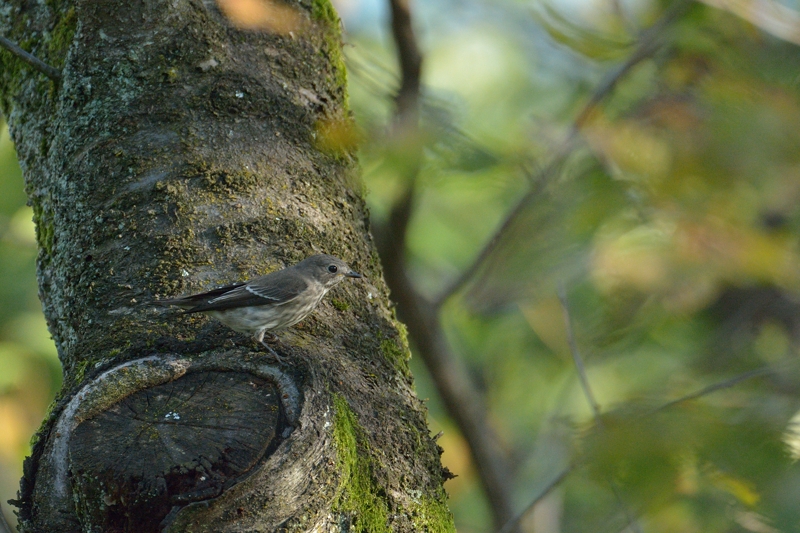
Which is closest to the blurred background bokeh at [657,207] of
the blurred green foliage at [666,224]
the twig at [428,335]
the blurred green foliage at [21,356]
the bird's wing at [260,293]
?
the blurred green foliage at [666,224]

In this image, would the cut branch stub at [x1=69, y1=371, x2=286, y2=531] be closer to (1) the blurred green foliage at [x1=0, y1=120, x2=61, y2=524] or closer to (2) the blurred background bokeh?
(2) the blurred background bokeh

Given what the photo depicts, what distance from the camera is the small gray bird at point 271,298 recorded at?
112 inches

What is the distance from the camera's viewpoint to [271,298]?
3393 mm

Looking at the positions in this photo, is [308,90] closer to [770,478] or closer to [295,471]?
[295,471]

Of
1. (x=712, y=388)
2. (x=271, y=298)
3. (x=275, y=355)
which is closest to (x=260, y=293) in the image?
(x=271, y=298)

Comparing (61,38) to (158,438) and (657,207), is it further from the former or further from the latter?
(657,207)

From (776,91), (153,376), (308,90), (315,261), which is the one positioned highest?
(776,91)

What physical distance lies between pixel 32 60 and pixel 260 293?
1.33 m

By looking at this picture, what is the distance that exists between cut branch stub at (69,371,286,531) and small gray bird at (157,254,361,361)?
0.34 metres

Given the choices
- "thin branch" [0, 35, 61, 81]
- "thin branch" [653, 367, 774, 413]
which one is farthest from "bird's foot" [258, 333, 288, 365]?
"thin branch" [0, 35, 61, 81]

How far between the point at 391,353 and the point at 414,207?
186 centimetres

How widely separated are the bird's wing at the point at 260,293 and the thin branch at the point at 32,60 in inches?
48.7

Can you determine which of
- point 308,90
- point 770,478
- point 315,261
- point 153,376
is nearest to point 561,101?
point 308,90

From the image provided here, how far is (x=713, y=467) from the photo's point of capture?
1.32 m
